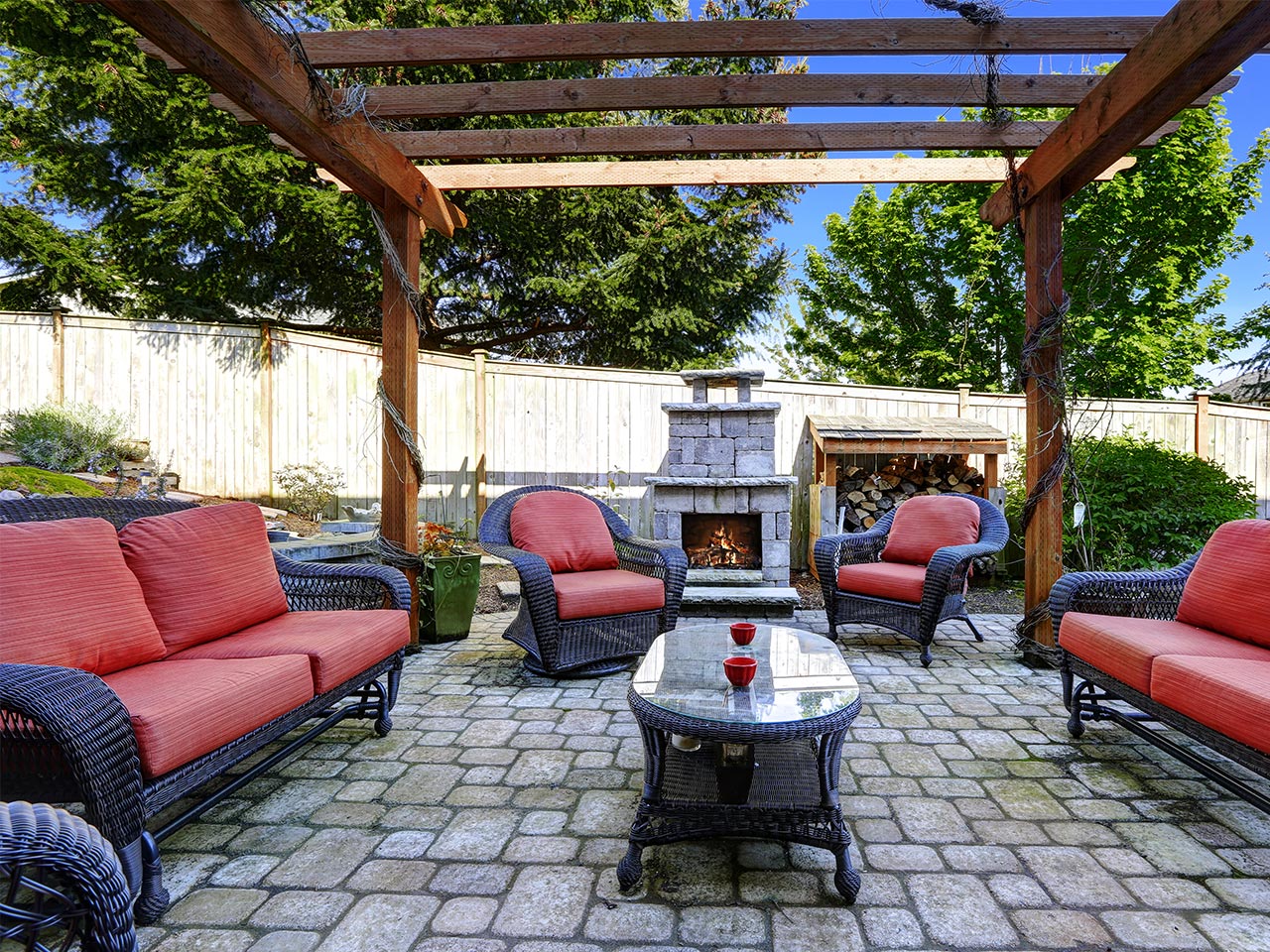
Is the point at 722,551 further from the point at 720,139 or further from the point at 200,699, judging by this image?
the point at 200,699

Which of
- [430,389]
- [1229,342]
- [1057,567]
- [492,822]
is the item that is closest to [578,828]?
Answer: [492,822]

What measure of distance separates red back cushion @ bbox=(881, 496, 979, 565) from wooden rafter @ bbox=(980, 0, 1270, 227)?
186 cm

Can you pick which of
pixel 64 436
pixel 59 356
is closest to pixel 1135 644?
pixel 64 436

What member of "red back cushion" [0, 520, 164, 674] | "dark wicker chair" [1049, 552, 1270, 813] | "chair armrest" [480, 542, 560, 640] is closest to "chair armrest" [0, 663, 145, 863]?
"red back cushion" [0, 520, 164, 674]

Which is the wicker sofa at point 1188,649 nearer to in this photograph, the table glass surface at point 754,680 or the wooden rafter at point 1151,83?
the table glass surface at point 754,680

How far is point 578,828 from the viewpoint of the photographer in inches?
80.2

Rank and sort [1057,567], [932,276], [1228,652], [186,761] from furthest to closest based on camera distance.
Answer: [932,276] → [1057,567] → [1228,652] → [186,761]

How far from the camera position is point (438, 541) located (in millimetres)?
4367

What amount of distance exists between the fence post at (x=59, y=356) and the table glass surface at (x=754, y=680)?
23.7ft

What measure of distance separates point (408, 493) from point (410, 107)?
208cm

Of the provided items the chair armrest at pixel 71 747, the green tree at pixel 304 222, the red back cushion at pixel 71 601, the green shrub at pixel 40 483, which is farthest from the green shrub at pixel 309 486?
the chair armrest at pixel 71 747

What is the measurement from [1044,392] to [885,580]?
4.50 feet

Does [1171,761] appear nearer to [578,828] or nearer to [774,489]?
[578,828]

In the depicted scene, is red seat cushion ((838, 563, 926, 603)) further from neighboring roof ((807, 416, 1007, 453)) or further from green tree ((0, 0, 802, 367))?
green tree ((0, 0, 802, 367))
